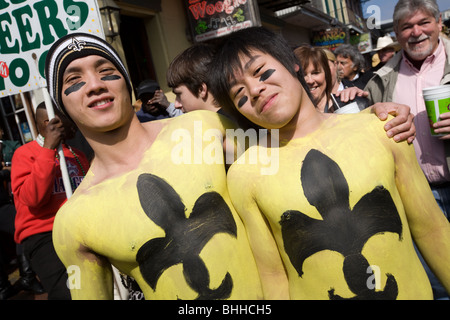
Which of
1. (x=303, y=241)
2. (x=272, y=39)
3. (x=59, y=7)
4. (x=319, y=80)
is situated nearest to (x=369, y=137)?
(x=303, y=241)

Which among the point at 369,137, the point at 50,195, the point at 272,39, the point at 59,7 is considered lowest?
the point at 50,195

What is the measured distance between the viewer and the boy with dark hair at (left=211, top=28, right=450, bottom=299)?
1.38 metres

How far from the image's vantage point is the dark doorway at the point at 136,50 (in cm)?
655

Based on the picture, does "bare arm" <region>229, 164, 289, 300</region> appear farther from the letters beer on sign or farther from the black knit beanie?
the letters beer on sign

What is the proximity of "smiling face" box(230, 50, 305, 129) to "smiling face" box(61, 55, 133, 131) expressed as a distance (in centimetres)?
53

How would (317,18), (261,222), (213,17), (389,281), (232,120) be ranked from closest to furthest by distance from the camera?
1. (389,281)
2. (261,222)
3. (232,120)
4. (213,17)
5. (317,18)

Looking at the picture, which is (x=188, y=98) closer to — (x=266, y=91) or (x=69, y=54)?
(x=69, y=54)

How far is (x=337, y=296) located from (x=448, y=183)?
4.82ft

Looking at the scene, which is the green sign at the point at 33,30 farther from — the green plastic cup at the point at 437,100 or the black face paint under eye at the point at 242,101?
the green plastic cup at the point at 437,100

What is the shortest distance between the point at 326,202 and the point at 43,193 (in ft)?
6.71

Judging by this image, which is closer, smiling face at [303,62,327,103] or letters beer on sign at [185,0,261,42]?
smiling face at [303,62,327,103]

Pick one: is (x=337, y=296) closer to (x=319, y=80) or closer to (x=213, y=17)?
(x=319, y=80)

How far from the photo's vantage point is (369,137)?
1.43m

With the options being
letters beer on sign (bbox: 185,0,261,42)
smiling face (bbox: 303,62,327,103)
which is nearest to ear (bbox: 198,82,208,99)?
smiling face (bbox: 303,62,327,103)
